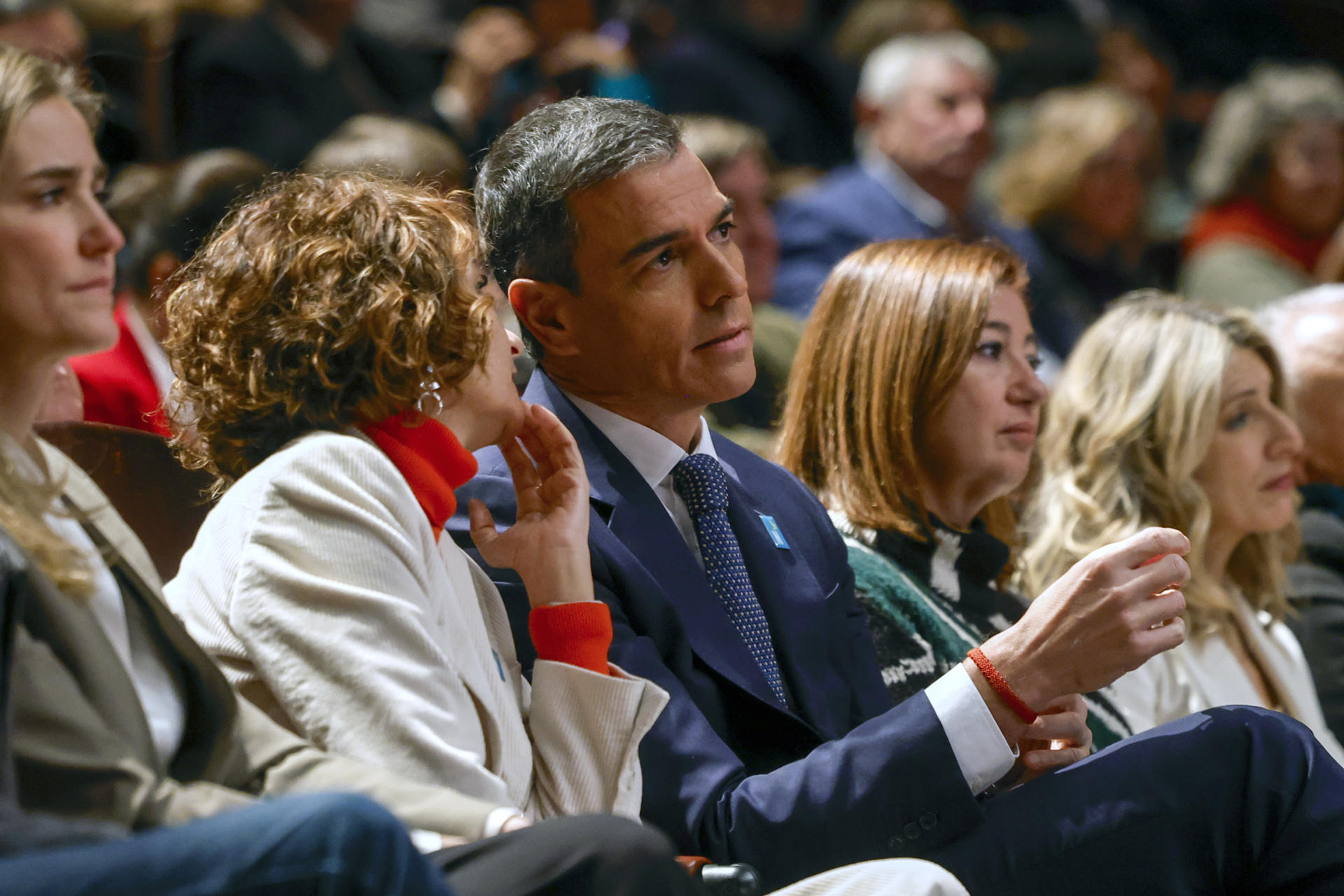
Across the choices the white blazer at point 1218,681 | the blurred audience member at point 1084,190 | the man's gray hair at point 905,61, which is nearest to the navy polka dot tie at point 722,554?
the white blazer at point 1218,681

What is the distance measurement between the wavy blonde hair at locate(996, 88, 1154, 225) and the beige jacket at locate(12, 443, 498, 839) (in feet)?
12.7

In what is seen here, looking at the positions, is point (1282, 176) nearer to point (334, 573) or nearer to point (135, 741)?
point (334, 573)

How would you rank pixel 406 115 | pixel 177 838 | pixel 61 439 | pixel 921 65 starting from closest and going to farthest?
1. pixel 177 838
2. pixel 61 439
3. pixel 406 115
4. pixel 921 65

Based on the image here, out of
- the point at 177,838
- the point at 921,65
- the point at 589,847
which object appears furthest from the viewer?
the point at 921,65

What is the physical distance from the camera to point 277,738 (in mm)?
1279

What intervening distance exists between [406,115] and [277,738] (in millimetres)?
3157

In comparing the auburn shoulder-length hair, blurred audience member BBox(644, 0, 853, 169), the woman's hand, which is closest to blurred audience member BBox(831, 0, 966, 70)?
blurred audience member BBox(644, 0, 853, 169)

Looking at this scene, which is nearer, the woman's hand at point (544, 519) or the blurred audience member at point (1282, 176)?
the woman's hand at point (544, 519)

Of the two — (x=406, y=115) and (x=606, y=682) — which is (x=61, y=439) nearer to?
(x=606, y=682)

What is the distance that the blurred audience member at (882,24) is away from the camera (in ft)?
18.1

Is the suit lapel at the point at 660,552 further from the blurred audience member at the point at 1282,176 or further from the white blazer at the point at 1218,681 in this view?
the blurred audience member at the point at 1282,176

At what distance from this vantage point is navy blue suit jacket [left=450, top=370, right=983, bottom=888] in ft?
5.12

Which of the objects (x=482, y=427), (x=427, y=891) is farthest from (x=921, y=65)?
(x=427, y=891)

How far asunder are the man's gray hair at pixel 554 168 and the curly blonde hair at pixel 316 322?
0.89 ft
